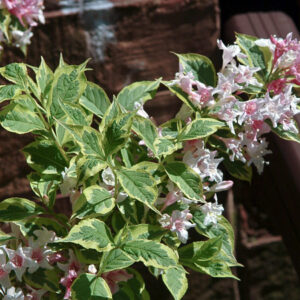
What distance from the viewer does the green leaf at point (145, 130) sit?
111 centimetres

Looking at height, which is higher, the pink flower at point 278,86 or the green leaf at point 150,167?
the pink flower at point 278,86

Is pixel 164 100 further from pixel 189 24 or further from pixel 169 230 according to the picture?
pixel 169 230

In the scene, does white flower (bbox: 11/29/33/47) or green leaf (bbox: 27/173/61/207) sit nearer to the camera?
green leaf (bbox: 27/173/61/207)

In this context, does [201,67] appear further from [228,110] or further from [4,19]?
[4,19]

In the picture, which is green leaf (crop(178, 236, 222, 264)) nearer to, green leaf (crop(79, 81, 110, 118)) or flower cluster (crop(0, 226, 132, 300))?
flower cluster (crop(0, 226, 132, 300))

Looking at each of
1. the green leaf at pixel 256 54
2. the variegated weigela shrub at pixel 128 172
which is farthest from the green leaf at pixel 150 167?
the green leaf at pixel 256 54

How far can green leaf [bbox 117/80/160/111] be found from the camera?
1.26 meters

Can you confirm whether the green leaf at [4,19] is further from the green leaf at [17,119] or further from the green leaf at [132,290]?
the green leaf at [132,290]

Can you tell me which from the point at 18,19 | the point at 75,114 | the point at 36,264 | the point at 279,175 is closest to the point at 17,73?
the point at 75,114

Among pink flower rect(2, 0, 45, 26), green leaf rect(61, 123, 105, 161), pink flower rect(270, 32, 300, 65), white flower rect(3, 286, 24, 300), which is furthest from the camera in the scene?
pink flower rect(2, 0, 45, 26)

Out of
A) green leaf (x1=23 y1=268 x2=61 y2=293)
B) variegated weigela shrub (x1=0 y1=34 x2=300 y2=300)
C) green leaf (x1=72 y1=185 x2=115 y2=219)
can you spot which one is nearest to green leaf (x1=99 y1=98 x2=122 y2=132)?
variegated weigela shrub (x1=0 y1=34 x2=300 y2=300)

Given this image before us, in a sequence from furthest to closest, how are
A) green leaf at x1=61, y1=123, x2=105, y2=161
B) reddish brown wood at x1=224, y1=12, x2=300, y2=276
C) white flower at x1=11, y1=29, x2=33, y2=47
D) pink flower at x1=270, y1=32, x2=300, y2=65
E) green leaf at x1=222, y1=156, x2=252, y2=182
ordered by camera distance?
reddish brown wood at x1=224, y1=12, x2=300, y2=276 → white flower at x1=11, y1=29, x2=33, y2=47 → green leaf at x1=222, y1=156, x2=252, y2=182 → pink flower at x1=270, y1=32, x2=300, y2=65 → green leaf at x1=61, y1=123, x2=105, y2=161

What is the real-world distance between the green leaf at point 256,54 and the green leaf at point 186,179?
31 cm

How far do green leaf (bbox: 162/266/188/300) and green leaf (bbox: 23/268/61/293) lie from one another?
0.70ft
